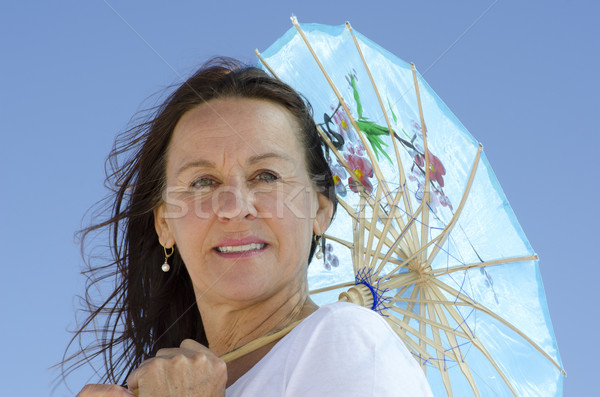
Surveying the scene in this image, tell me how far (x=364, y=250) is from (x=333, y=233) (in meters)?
0.24

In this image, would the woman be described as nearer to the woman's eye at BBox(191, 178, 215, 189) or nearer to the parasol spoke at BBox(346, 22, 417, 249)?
the woman's eye at BBox(191, 178, 215, 189)

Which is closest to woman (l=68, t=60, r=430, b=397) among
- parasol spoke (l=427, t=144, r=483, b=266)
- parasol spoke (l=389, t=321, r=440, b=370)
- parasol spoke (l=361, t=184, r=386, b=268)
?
parasol spoke (l=361, t=184, r=386, b=268)

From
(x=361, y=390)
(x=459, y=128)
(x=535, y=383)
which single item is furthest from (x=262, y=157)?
(x=535, y=383)

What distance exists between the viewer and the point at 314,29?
330 cm

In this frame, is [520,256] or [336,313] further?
[520,256]

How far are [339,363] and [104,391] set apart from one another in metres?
0.66

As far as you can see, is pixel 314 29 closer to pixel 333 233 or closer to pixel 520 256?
pixel 333 233

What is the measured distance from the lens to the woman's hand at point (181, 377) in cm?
167

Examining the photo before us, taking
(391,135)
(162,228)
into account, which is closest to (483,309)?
(391,135)

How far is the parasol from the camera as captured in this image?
3.06 meters

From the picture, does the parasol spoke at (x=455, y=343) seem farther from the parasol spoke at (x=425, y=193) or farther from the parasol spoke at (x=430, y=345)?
the parasol spoke at (x=425, y=193)

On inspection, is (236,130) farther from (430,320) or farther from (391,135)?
(430,320)

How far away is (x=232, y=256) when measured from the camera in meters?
2.15

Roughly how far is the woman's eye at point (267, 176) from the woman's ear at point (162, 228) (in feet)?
1.78
